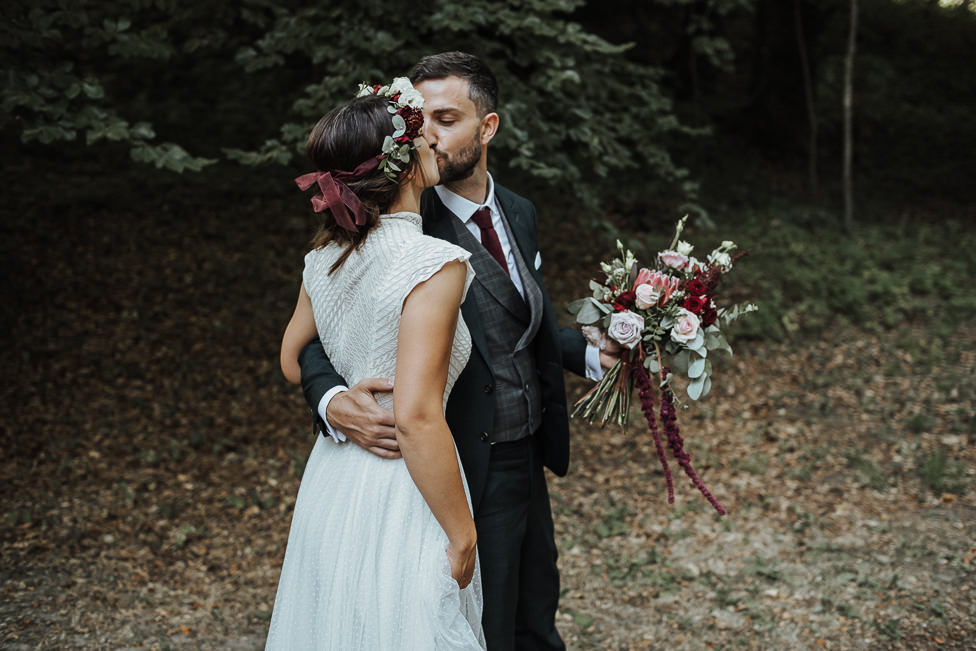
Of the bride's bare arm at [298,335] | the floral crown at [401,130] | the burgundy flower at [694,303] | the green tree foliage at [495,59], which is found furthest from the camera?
the green tree foliage at [495,59]

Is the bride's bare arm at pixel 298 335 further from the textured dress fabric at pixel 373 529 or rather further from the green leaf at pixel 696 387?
the green leaf at pixel 696 387

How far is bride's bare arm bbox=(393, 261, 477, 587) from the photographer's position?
1.88 m

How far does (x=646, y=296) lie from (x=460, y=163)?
0.74 metres

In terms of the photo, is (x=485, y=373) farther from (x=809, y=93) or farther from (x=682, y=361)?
(x=809, y=93)

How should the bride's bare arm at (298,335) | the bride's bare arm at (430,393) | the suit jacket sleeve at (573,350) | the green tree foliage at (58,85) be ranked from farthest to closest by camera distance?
the green tree foliage at (58,85)
the suit jacket sleeve at (573,350)
the bride's bare arm at (298,335)
the bride's bare arm at (430,393)

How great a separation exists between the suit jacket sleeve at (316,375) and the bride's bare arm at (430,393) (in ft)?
1.30

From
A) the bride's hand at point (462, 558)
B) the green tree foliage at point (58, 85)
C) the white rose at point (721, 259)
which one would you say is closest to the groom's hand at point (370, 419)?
the bride's hand at point (462, 558)

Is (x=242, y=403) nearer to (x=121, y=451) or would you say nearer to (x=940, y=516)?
(x=121, y=451)

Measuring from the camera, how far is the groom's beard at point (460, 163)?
8.50 ft

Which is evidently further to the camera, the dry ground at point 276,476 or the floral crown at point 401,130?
the dry ground at point 276,476

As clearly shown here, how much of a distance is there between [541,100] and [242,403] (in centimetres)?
327

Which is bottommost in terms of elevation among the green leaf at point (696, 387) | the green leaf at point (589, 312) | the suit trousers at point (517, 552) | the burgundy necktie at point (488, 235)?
the suit trousers at point (517, 552)

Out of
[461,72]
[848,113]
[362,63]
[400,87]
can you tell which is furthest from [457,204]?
[848,113]

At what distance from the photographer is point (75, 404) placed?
6047 millimetres
